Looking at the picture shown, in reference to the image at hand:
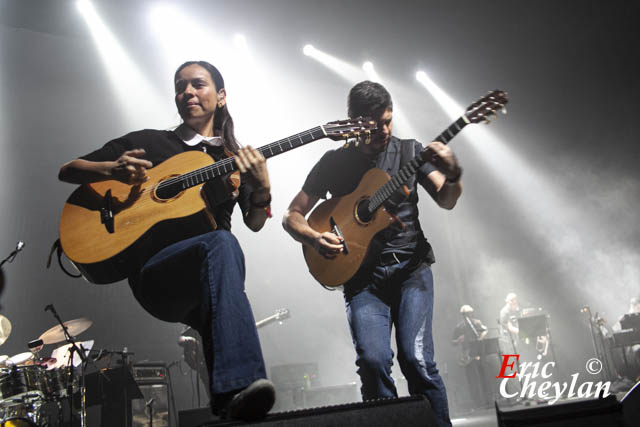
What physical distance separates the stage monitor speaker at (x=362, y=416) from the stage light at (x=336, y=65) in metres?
10.4

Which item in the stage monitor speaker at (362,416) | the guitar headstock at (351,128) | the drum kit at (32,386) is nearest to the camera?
the stage monitor speaker at (362,416)

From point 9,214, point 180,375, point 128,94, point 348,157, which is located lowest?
point 180,375

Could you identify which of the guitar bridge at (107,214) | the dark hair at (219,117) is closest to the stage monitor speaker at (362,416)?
the guitar bridge at (107,214)

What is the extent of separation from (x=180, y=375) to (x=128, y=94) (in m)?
5.87

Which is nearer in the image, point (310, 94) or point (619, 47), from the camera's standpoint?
point (619, 47)

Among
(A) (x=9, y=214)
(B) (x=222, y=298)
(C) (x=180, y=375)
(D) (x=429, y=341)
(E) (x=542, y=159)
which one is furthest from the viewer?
(E) (x=542, y=159)

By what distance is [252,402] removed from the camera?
1.50 meters

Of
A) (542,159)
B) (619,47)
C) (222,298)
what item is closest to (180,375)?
(222,298)

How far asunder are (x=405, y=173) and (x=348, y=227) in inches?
18.9

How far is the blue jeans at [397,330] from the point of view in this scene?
250 centimetres

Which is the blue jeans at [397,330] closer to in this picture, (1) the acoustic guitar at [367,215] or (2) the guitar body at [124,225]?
(1) the acoustic guitar at [367,215]

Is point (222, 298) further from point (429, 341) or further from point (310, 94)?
point (310, 94)

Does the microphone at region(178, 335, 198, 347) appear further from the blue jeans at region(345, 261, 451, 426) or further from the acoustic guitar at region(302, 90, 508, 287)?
the blue jeans at region(345, 261, 451, 426)

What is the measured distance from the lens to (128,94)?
10.1 meters
